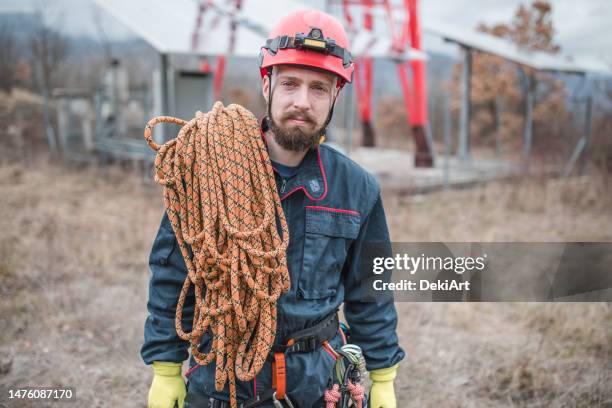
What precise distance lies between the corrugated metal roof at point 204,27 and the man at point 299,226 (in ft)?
22.9

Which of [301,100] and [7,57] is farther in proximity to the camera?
[7,57]

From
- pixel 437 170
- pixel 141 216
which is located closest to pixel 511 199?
pixel 437 170

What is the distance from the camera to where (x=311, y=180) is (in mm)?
1979

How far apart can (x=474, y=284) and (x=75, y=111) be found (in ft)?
47.5

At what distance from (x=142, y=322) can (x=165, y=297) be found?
9.74 ft

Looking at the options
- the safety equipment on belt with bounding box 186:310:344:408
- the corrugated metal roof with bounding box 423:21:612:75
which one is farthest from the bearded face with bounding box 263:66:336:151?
the corrugated metal roof with bounding box 423:21:612:75

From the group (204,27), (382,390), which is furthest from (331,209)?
(204,27)

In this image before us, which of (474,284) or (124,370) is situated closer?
(474,284)

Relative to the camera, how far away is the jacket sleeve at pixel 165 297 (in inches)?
75.3

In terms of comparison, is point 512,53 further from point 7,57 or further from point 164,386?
point 7,57

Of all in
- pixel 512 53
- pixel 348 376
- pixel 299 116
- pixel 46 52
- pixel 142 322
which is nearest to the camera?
pixel 299 116

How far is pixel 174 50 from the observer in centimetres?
835

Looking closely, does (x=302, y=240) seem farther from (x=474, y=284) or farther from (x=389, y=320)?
(x=474, y=284)

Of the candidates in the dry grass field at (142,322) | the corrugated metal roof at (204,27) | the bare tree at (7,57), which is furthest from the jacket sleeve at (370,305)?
the bare tree at (7,57)
